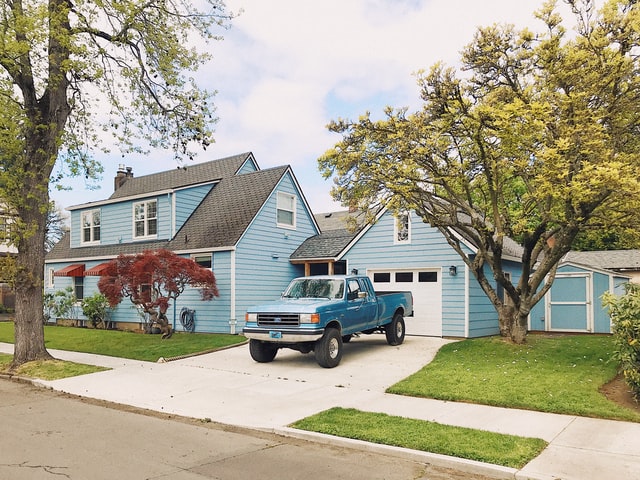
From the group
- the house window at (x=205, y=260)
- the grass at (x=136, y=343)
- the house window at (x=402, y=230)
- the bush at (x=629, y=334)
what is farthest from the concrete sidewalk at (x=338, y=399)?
the house window at (x=205, y=260)

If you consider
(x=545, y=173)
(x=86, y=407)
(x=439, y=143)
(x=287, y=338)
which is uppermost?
(x=439, y=143)

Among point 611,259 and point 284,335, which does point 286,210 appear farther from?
point 611,259

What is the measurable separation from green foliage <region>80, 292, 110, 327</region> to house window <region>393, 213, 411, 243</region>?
41.3 ft

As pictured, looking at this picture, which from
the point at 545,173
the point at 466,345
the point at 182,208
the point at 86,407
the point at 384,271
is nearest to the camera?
the point at 86,407

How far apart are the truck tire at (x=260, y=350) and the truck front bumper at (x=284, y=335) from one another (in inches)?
21.7

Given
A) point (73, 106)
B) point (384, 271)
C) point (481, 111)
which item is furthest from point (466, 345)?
point (73, 106)

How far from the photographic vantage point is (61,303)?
76.1ft

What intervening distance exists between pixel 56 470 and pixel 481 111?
382 inches

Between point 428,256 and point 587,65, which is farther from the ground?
point 587,65

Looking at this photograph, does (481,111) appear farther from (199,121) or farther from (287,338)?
(199,121)

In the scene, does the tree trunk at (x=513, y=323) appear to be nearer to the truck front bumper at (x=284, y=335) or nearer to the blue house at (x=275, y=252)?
the blue house at (x=275, y=252)

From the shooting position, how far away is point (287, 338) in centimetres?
1143

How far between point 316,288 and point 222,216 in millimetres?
8273

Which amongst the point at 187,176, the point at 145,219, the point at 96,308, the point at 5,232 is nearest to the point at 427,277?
the point at 145,219
